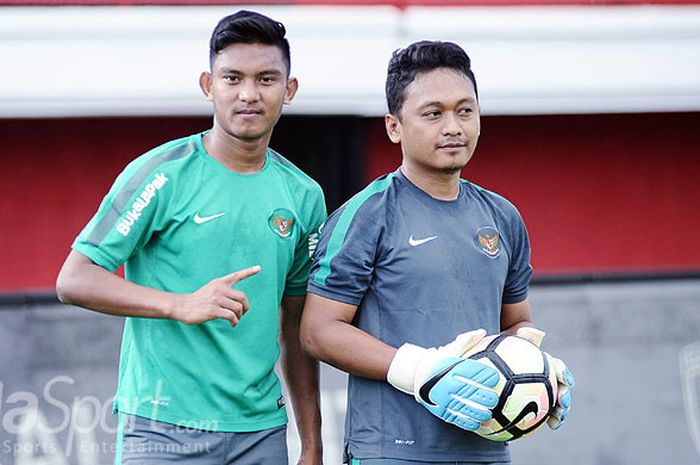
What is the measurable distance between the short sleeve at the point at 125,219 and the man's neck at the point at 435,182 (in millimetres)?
707

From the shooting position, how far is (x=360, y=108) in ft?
18.3

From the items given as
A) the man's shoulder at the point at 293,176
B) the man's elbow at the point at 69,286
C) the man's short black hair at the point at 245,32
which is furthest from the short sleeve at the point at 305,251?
the man's elbow at the point at 69,286

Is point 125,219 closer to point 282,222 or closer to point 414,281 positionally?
point 282,222

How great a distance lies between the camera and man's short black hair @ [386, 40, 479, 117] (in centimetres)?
294

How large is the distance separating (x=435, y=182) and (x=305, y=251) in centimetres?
46

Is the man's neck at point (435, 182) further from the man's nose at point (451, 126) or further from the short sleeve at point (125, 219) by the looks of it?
the short sleeve at point (125, 219)

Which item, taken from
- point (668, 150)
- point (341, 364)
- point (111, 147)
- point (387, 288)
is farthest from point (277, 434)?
point (668, 150)

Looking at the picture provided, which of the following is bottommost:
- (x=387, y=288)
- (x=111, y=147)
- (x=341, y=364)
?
(x=341, y=364)

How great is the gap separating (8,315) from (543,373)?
2.81m

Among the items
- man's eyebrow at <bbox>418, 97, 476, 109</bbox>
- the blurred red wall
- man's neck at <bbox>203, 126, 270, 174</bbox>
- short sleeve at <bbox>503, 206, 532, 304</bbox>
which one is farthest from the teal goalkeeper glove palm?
the blurred red wall

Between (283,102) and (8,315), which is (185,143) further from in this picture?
(8,315)

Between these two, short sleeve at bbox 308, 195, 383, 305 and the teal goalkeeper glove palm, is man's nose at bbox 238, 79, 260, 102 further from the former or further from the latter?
the teal goalkeeper glove palm

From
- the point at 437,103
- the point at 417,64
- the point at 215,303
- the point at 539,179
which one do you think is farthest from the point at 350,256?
A: the point at 539,179

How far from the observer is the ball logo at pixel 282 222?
2.96 m
